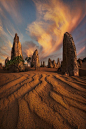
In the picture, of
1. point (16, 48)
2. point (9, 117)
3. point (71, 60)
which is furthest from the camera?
point (16, 48)

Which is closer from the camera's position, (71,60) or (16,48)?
(71,60)

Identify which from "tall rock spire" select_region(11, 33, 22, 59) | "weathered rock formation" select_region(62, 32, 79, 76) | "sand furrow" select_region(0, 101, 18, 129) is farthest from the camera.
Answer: "tall rock spire" select_region(11, 33, 22, 59)

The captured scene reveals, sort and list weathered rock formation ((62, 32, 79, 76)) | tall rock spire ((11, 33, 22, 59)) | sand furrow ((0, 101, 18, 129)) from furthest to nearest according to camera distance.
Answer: tall rock spire ((11, 33, 22, 59)) < weathered rock formation ((62, 32, 79, 76)) < sand furrow ((0, 101, 18, 129))

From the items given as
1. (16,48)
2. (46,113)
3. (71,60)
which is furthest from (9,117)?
(16,48)

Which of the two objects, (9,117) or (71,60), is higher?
(71,60)

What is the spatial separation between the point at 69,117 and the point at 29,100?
0.90 meters

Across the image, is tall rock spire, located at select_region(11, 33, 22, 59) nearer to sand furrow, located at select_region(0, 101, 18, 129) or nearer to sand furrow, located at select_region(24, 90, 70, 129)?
sand furrow, located at select_region(0, 101, 18, 129)

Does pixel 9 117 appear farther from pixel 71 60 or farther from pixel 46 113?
pixel 71 60

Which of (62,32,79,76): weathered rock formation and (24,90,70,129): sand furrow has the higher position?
(62,32,79,76): weathered rock formation

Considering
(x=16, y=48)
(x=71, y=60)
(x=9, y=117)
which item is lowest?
(x=9, y=117)

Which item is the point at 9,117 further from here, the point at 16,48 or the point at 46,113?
the point at 16,48

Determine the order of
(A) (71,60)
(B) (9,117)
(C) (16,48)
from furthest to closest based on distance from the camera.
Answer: (C) (16,48), (A) (71,60), (B) (9,117)

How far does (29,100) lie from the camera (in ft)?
4.41

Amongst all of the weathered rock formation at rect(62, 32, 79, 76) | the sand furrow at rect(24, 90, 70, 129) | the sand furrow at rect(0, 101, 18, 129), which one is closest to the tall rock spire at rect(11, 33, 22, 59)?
the weathered rock formation at rect(62, 32, 79, 76)
